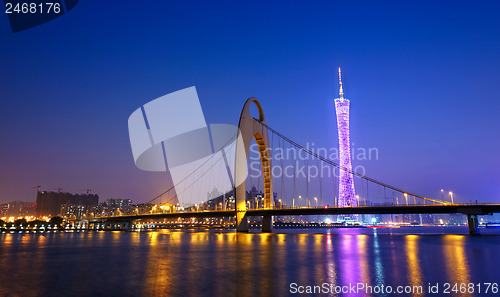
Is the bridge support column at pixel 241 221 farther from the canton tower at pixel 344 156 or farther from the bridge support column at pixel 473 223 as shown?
the canton tower at pixel 344 156

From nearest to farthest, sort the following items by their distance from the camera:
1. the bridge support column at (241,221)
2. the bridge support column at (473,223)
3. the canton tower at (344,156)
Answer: the bridge support column at (473,223)
the bridge support column at (241,221)
the canton tower at (344,156)

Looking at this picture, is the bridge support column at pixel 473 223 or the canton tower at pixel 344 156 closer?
the bridge support column at pixel 473 223

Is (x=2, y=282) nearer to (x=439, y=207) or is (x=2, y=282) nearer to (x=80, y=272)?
(x=80, y=272)

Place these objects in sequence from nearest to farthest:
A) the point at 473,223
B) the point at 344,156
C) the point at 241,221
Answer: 1. the point at 473,223
2. the point at 241,221
3. the point at 344,156

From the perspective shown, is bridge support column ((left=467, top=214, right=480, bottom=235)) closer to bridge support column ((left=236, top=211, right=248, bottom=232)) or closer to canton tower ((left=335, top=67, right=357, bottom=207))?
bridge support column ((left=236, top=211, right=248, bottom=232))

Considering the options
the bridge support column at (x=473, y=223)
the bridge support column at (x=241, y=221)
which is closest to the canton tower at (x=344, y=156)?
the bridge support column at (x=473, y=223)

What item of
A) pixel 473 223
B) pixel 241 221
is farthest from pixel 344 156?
pixel 241 221

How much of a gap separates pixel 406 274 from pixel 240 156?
174 ft

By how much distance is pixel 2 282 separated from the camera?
13961 mm

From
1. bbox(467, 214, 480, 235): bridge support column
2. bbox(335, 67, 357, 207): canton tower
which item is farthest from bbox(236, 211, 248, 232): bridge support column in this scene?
bbox(335, 67, 357, 207): canton tower

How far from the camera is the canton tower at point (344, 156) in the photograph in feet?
412

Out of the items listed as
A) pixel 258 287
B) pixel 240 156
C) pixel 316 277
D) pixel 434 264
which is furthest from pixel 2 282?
pixel 240 156

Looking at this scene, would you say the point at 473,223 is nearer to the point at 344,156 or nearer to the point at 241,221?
the point at 241,221

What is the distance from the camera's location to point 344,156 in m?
130
